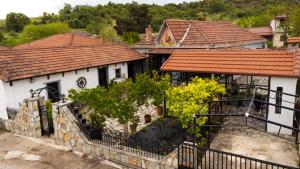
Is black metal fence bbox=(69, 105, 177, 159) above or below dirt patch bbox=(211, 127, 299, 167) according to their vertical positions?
above

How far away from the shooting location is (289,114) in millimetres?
12297

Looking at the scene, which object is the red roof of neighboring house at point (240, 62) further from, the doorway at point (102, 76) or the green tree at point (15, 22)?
the green tree at point (15, 22)

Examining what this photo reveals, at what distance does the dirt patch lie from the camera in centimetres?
1010

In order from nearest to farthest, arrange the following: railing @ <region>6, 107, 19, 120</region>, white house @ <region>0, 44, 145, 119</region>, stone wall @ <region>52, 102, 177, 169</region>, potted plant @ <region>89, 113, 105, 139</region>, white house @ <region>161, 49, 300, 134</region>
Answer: stone wall @ <region>52, 102, 177, 169</region> → potted plant @ <region>89, 113, 105, 139</region> → white house @ <region>161, 49, 300, 134</region> → railing @ <region>6, 107, 19, 120</region> → white house @ <region>0, 44, 145, 119</region>

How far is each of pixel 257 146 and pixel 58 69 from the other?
12.6 metres

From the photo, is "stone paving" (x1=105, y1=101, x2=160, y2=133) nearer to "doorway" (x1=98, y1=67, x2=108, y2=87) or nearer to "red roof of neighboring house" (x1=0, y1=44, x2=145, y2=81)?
"red roof of neighboring house" (x1=0, y1=44, x2=145, y2=81)

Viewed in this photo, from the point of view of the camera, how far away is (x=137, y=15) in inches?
2594

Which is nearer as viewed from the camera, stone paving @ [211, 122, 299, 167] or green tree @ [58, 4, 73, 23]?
stone paving @ [211, 122, 299, 167]

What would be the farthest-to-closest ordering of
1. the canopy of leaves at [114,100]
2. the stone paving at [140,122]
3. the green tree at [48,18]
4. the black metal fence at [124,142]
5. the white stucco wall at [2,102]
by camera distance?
the green tree at [48,18] < the white stucco wall at [2,102] < the stone paving at [140,122] < the canopy of leaves at [114,100] < the black metal fence at [124,142]

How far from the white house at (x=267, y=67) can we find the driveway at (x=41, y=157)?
7.38 meters

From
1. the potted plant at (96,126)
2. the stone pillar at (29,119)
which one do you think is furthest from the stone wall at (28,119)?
the potted plant at (96,126)

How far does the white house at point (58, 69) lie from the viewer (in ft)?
49.8

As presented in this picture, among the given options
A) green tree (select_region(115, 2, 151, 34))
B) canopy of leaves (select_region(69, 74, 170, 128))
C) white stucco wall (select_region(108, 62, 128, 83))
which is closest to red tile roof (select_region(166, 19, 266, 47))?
white stucco wall (select_region(108, 62, 128, 83))

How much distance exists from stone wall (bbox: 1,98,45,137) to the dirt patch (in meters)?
8.16
